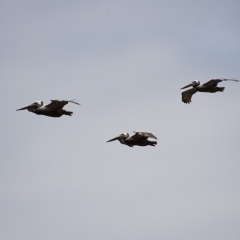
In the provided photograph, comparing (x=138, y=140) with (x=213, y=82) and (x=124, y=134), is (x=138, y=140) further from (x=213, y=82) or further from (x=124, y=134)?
(x=213, y=82)

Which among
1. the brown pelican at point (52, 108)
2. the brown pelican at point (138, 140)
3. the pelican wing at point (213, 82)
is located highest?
the pelican wing at point (213, 82)

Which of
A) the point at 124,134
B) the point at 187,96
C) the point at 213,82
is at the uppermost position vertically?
the point at 187,96

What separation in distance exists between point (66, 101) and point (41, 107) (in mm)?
1804

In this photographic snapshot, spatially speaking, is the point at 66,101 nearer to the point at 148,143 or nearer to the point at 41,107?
the point at 41,107

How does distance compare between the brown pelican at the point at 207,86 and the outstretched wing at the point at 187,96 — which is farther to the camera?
the outstretched wing at the point at 187,96

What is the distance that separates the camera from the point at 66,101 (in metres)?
26.0

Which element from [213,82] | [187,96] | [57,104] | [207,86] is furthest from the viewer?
[187,96]

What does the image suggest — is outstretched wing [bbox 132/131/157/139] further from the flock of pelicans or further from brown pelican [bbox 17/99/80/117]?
brown pelican [bbox 17/99/80/117]

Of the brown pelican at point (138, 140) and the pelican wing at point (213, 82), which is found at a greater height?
the pelican wing at point (213, 82)

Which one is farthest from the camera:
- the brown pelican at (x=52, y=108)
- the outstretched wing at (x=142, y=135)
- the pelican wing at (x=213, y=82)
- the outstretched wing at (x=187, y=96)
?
the outstretched wing at (x=187, y=96)

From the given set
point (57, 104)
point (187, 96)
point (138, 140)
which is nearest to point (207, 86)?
point (187, 96)

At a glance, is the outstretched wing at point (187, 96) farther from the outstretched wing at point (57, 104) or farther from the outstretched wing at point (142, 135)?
the outstretched wing at point (57, 104)

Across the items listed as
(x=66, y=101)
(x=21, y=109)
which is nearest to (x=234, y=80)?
(x=66, y=101)

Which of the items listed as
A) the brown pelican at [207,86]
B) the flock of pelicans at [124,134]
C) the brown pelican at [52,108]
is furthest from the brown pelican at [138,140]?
the brown pelican at [207,86]
